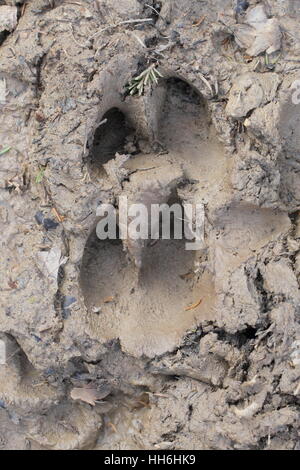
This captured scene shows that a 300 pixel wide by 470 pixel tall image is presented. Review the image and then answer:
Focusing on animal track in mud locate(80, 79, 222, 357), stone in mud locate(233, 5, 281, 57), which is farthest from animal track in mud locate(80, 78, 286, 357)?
stone in mud locate(233, 5, 281, 57)

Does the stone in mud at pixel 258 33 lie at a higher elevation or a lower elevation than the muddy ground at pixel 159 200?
higher

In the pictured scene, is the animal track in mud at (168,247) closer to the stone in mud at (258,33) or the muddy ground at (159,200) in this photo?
the muddy ground at (159,200)

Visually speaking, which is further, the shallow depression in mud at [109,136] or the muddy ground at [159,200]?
the shallow depression in mud at [109,136]

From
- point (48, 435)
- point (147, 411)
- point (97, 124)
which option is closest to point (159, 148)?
point (97, 124)

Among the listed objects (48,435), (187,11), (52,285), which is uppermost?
(187,11)

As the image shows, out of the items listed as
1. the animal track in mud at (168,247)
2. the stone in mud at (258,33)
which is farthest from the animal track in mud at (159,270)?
the stone in mud at (258,33)

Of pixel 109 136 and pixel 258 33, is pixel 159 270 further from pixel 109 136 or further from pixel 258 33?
pixel 258 33

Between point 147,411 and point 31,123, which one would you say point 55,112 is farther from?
point 147,411
